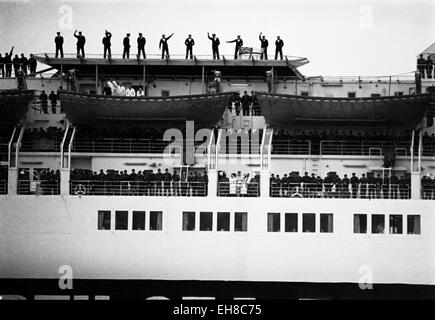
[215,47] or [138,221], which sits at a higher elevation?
[215,47]

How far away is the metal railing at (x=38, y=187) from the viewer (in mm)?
34406

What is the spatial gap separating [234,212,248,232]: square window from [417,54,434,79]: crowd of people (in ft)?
31.7

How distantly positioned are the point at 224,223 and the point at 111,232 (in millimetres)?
3865

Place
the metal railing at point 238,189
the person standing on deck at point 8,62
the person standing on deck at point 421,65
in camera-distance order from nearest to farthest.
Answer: the metal railing at point 238,189 < the person standing on deck at point 421,65 < the person standing on deck at point 8,62

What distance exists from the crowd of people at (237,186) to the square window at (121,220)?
338 cm

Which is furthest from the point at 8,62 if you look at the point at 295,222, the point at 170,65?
the point at 295,222

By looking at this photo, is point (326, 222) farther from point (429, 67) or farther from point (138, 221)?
point (429, 67)

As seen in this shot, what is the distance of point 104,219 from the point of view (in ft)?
111

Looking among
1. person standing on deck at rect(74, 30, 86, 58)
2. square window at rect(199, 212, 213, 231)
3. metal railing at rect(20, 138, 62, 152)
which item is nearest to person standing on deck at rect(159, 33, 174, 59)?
person standing on deck at rect(74, 30, 86, 58)

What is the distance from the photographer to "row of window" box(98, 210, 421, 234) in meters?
33.4

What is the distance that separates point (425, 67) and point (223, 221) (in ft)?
35.5

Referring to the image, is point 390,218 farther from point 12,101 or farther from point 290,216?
point 12,101

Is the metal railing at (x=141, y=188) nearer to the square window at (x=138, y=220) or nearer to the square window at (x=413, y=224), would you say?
the square window at (x=138, y=220)

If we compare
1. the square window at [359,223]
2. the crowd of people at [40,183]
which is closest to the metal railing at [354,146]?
the square window at [359,223]
